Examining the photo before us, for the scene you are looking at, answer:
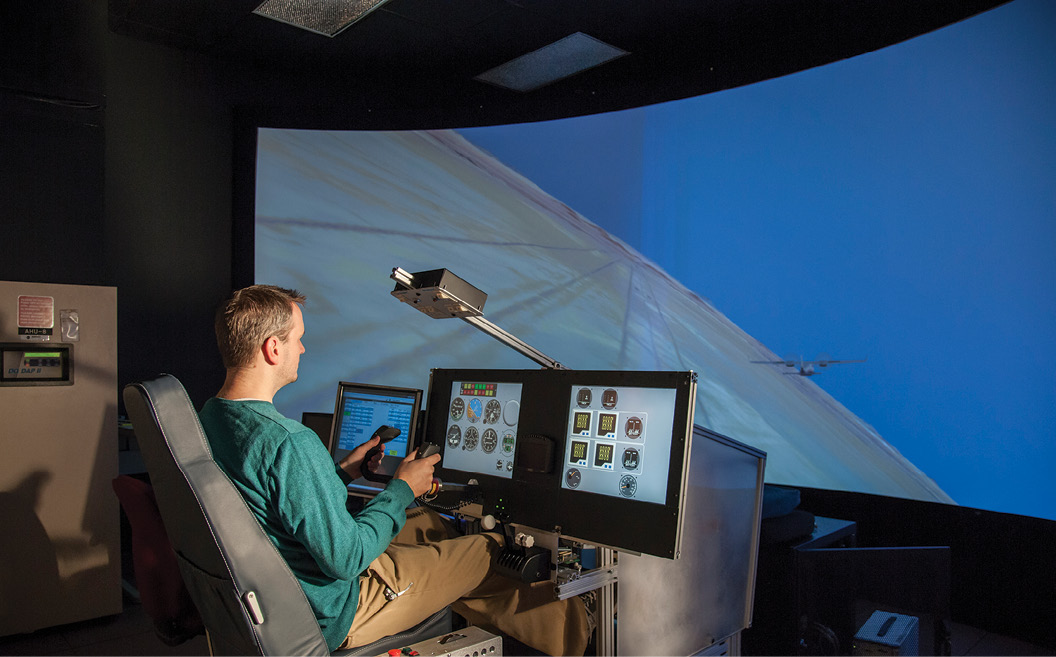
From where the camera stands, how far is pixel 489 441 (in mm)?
2121

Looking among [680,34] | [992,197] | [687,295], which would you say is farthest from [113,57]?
[992,197]

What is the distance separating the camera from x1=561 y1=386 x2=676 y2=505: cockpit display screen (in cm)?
167

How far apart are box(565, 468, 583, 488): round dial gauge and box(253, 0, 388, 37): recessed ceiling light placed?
262 centimetres

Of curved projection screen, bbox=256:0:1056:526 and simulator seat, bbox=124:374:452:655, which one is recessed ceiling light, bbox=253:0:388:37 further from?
simulator seat, bbox=124:374:452:655

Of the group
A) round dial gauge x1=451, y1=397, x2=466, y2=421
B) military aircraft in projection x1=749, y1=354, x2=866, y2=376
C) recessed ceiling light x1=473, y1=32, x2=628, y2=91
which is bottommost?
round dial gauge x1=451, y1=397, x2=466, y2=421

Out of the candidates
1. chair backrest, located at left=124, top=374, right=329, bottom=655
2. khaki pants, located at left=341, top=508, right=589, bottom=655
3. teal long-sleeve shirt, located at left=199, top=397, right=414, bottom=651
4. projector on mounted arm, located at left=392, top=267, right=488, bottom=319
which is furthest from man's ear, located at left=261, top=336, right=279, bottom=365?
khaki pants, located at left=341, top=508, right=589, bottom=655

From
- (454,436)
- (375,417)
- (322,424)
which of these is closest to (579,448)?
(454,436)

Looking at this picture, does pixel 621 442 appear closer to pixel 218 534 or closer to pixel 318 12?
pixel 218 534

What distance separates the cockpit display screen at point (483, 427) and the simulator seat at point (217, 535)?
2.56ft

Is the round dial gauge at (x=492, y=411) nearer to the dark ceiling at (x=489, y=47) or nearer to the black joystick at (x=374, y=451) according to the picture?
the black joystick at (x=374, y=451)

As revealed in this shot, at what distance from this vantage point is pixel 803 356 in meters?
3.13

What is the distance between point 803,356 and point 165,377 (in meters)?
2.66

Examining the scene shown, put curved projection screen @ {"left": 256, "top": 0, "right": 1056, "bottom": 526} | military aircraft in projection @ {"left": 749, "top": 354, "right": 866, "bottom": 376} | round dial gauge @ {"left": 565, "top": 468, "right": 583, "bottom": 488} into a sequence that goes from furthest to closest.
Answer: military aircraft in projection @ {"left": 749, "top": 354, "right": 866, "bottom": 376} → curved projection screen @ {"left": 256, "top": 0, "right": 1056, "bottom": 526} → round dial gauge @ {"left": 565, "top": 468, "right": 583, "bottom": 488}

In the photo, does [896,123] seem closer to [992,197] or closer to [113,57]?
[992,197]
